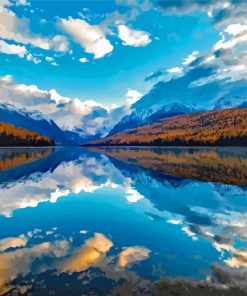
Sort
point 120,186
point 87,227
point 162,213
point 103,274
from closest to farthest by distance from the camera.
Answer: point 103,274 → point 87,227 → point 162,213 → point 120,186

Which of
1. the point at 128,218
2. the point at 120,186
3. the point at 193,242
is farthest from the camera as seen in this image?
the point at 120,186

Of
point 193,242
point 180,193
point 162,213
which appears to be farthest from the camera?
point 180,193

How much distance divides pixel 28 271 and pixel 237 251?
37.6 feet

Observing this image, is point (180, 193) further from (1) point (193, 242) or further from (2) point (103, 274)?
(2) point (103, 274)

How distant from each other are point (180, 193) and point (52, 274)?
101 ft

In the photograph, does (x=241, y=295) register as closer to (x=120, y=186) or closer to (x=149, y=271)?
(x=149, y=271)

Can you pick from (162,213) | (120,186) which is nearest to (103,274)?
(162,213)

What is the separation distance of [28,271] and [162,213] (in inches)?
696

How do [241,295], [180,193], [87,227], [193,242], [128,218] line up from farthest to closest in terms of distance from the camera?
1. [180,193]
2. [128,218]
3. [87,227]
4. [193,242]
5. [241,295]

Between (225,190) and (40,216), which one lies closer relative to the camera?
(40,216)

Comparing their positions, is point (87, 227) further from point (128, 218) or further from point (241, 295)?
point (241, 295)

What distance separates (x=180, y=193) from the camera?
147 feet

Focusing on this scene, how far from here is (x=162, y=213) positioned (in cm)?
3216

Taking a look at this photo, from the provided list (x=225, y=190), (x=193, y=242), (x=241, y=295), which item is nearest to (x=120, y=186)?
(x=225, y=190)
